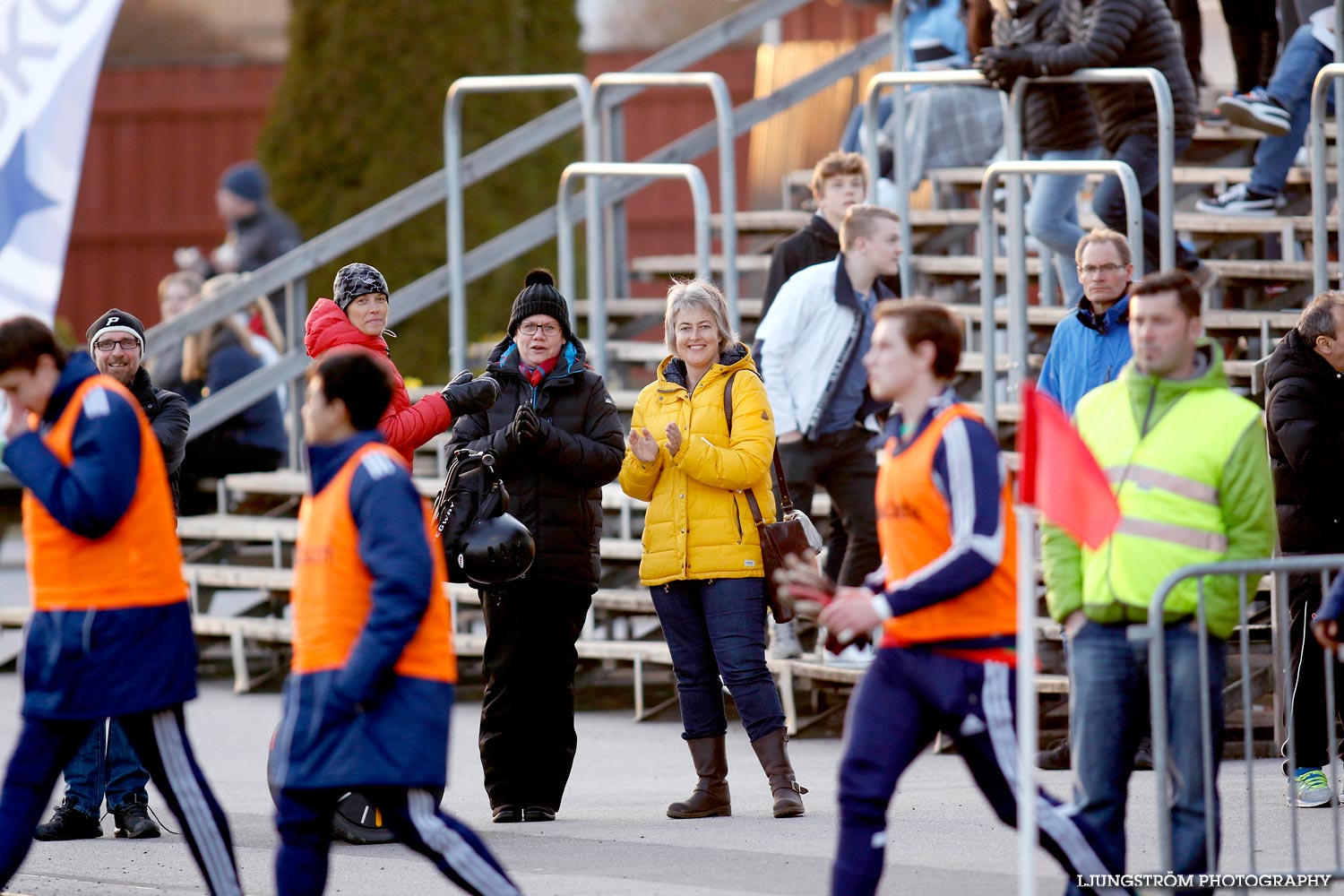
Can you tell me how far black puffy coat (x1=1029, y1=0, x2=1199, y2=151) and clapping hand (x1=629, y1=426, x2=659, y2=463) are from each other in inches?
114

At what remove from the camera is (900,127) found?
1015 centimetres

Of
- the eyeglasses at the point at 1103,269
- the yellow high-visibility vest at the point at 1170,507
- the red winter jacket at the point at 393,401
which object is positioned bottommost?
the yellow high-visibility vest at the point at 1170,507

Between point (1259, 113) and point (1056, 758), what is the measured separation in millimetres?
3304

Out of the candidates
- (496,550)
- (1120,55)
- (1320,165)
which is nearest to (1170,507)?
(496,550)

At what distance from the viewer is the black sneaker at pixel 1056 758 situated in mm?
8234

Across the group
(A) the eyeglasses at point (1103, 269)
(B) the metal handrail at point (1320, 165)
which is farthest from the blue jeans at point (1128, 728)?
(B) the metal handrail at point (1320, 165)

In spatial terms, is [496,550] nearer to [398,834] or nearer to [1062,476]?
[398,834]

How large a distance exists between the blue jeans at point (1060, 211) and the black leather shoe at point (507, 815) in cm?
346

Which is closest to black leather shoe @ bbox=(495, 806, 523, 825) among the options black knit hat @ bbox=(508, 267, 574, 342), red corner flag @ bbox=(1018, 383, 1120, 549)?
black knit hat @ bbox=(508, 267, 574, 342)

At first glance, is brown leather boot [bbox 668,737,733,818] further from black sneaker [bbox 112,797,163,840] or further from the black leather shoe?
black sneaker [bbox 112,797,163,840]

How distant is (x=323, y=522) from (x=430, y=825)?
76cm

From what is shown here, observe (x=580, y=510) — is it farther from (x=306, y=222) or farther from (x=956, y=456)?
(x=306, y=222)

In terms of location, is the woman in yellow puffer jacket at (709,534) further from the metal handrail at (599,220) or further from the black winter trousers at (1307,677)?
the metal handrail at (599,220)

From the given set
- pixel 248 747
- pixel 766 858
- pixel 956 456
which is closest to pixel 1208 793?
pixel 956 456
